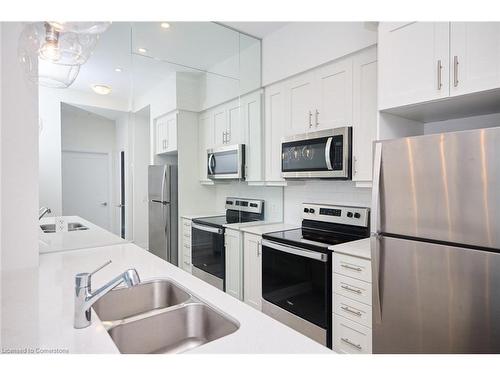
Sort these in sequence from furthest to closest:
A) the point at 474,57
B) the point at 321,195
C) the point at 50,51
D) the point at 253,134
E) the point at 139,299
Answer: the point at 253,134
the point at 321,195
the point at 474,57
the point at 139,299
the point at 50,51

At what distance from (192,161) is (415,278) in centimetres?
218

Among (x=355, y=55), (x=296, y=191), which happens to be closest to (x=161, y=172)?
(x=296, y=191)

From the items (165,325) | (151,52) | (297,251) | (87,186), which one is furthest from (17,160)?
(297,251)

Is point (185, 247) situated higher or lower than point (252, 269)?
higher

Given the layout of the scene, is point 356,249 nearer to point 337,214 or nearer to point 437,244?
point 437,244

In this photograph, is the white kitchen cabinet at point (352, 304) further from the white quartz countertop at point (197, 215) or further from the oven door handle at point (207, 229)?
the white quartz countertop at point (197, 215)

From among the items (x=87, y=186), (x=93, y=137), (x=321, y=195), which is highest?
(x=93, y=137)

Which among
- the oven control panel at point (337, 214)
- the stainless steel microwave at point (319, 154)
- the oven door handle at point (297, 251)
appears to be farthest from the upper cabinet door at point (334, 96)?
the oven door handle at point (297, 251)

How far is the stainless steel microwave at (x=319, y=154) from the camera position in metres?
2.24

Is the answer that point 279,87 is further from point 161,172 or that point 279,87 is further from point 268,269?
point 268,269

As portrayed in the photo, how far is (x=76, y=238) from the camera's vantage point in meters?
2.00

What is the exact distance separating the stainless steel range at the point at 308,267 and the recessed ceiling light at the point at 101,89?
1730mm

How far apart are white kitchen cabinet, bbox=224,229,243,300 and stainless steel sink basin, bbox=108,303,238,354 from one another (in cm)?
173

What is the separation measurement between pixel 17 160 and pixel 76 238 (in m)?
0.72
